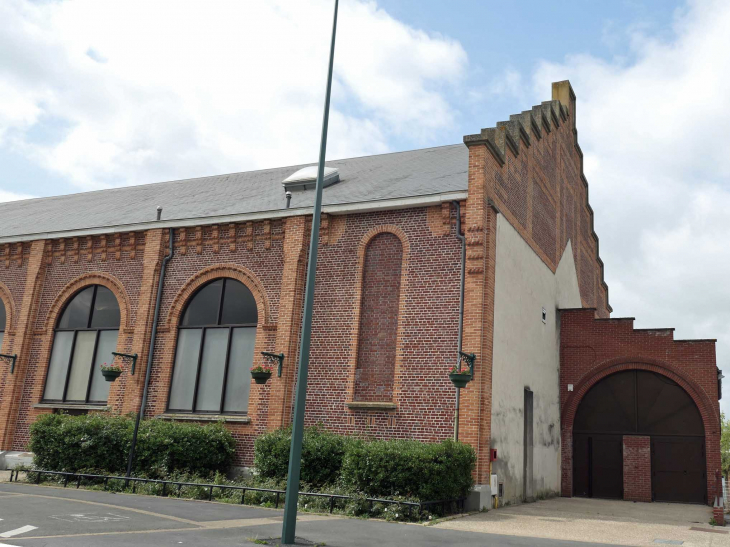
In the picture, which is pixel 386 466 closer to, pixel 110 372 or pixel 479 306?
pixel 479 306

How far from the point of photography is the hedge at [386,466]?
13.1 meters

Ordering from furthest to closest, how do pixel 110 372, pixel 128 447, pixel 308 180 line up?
1. pixel 308 180
2. pixel 110 372
3. pixel 128 447

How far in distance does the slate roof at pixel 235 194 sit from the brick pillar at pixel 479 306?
75 centimetres

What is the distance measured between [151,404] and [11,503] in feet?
21.7

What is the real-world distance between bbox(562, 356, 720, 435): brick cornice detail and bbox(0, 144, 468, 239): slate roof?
8.18 meters

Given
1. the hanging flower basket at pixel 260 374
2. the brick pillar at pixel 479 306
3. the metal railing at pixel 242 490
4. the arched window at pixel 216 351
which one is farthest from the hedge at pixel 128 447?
the brick pillar at pixel 479 306

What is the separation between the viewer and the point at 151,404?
62.0ft

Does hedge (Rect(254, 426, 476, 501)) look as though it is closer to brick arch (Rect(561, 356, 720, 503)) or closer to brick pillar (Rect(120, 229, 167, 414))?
brick pillar (Rect(120, 229, 167, 414))

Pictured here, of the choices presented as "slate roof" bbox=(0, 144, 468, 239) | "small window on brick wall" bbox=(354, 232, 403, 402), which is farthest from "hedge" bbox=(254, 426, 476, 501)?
"slate roof" bbox=(0, 144, 468, 239)

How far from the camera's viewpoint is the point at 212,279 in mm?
19453

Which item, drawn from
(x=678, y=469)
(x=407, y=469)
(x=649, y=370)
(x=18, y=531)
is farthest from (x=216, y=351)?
(x=678, y=469)

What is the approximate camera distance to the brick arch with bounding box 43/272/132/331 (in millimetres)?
20078

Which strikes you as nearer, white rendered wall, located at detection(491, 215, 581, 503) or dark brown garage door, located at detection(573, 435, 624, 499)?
white rendered wall, located at detection(491, 215, 581, 503)

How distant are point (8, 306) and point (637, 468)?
805 inches
